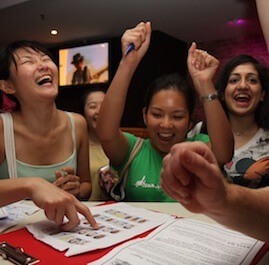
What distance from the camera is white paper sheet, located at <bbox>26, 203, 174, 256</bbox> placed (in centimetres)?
73

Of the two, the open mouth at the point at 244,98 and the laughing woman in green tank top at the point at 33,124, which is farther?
the open mouth at the point at 244,98

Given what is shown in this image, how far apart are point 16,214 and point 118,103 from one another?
57 cm

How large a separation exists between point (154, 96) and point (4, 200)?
0.78m

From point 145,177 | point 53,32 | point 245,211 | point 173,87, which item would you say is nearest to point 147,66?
point 53,32

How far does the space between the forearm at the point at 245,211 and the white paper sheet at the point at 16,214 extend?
0.59 metres

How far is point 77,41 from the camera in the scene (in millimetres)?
5859

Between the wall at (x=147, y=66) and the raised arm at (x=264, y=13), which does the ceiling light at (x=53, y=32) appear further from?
the raised arm at (x=264, y=13)

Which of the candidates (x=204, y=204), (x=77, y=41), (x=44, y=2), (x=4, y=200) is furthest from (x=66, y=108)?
(x=204, y=204)

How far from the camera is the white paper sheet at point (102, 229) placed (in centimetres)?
73

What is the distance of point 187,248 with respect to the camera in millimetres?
699

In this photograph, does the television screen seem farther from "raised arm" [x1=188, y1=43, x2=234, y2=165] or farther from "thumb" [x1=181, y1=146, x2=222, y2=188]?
"thumb" [x1=181, y1=146, x2=222, y2=188]

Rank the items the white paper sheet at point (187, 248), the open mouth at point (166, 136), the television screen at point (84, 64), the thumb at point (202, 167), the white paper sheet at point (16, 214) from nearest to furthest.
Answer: the thumb at point (202, 167) → the white paper sheet at point (187, 248) → the white paper sheet at point (16, 214) → the open mouth at point (166, 136) → the television screen at point (84, 64)

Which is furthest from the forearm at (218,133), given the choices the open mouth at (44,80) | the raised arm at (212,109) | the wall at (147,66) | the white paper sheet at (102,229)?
the wall at (147,66)

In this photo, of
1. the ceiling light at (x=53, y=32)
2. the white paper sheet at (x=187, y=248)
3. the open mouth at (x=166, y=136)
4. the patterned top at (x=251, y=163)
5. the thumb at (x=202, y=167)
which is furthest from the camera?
the ceiling light at (x=53, y=32)
